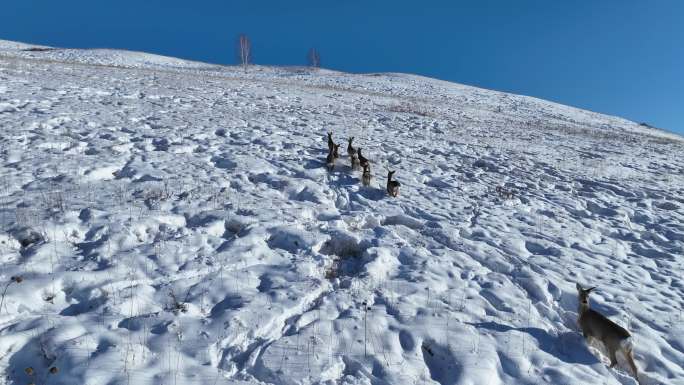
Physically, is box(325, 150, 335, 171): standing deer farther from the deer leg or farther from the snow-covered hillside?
the deer leg

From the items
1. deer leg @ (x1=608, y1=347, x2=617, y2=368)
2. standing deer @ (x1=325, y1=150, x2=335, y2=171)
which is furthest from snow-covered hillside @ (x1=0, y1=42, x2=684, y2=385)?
standing deer @ (x1=325, y1=150, x2=335, y2=171)

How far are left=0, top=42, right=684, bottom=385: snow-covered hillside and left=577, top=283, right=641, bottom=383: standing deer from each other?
0.18m

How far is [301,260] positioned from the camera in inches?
259

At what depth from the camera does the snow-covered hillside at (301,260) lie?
4.53m

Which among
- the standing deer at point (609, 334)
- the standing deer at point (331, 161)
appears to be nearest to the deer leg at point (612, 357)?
the standing deer at point (609, 334)

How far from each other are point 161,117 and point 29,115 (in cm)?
383

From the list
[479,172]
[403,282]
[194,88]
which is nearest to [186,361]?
[403,282]

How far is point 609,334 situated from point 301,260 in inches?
169

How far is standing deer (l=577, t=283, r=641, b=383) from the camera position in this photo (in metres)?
4.93

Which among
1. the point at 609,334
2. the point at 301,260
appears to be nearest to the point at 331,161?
the point at 301,260

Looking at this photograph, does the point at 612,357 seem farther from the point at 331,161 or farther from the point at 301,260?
the point at 331,161

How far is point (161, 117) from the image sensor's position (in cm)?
1487

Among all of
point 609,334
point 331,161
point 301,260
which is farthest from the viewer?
point 331,161

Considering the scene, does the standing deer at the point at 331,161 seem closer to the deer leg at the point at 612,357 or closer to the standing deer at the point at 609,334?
the standing deer at the point at 609,334
